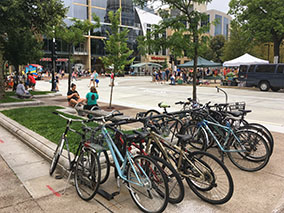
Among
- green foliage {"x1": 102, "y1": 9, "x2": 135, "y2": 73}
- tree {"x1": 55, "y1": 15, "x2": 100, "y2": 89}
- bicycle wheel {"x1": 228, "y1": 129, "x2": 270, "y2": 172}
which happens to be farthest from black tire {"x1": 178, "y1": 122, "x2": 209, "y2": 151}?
tree {"x1": 55, "y1": 15, "x2": 100, "y2": 89}

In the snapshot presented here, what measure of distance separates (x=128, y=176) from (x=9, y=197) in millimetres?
1900

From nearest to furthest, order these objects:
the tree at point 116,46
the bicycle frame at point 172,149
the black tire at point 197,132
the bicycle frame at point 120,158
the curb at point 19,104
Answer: the bicycle frame at point 120,158 → the bicycle frame at point 172,149 → the black tire at point 197,132 → the curb at point 19,104 → the tree at point 116,46

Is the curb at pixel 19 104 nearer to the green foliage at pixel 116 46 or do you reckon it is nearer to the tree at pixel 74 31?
the green foliage at pixel 116 46

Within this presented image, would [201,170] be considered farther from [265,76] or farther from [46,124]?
[265,76]

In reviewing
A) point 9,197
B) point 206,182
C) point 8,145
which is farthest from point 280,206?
point 8,145

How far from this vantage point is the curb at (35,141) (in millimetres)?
5117

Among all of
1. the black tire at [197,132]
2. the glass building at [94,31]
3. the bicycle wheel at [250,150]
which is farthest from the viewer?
the glass building at [94,31]

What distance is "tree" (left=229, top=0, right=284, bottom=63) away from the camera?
84.4 feet

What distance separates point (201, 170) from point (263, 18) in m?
28.9

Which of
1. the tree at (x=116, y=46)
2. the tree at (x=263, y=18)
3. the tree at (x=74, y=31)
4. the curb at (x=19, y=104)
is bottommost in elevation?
the curb at (x=19, y=104)

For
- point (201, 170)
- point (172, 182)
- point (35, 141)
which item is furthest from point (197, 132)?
point (35, 141)

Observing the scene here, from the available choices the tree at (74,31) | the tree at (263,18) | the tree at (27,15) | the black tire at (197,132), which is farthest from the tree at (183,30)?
the tree at (263,18)

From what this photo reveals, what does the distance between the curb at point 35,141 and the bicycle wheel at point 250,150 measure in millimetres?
3191

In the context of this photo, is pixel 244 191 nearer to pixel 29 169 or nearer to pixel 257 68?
pixel 29 169
